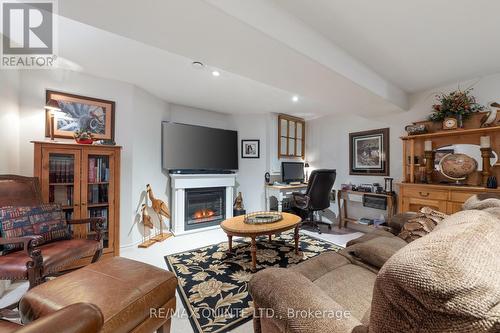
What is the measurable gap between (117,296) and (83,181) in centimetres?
185

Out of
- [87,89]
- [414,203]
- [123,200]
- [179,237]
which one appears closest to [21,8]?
[87,89]

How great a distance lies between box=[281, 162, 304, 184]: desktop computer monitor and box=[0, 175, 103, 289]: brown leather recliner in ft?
10.7

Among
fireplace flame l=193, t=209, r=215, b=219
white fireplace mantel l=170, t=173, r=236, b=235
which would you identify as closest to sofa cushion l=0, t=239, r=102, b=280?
white fireplace mantel l=170, t=173, r=236, b=235

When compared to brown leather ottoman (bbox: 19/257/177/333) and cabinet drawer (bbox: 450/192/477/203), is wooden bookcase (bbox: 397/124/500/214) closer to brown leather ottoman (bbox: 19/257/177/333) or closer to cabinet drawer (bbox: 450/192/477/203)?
cabinet drawer (bbox: 450/192/477/203)

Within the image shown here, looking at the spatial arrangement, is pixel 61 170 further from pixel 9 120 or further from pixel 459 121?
pixel 459 121

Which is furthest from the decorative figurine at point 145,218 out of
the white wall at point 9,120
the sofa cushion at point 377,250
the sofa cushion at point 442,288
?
the sofa cushion at point 442,288

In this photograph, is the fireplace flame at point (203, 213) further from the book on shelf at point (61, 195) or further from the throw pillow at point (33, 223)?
the throw pillow at point (33, 223)

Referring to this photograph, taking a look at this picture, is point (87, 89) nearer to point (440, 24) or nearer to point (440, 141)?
point (440, 24)

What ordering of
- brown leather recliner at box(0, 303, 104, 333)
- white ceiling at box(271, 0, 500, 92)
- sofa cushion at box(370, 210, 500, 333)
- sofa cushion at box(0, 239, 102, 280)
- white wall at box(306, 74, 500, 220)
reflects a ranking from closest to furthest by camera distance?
sofa cushion at box(370, 210, 500, 333) < brown leather recliner at box(0, 303, 104, 333) < white ceiling at box(271, 0, 500, 92) < sofa cushion at box(0, 239, 102, 280) < white wall at box(306, 74, 500, 220)

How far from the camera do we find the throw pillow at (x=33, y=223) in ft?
5.89

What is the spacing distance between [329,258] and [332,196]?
2.95 m

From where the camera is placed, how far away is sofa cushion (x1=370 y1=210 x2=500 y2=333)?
1.47 feet

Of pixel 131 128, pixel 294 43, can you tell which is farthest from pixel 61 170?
pixel 294 43

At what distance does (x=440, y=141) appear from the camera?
114 inches
